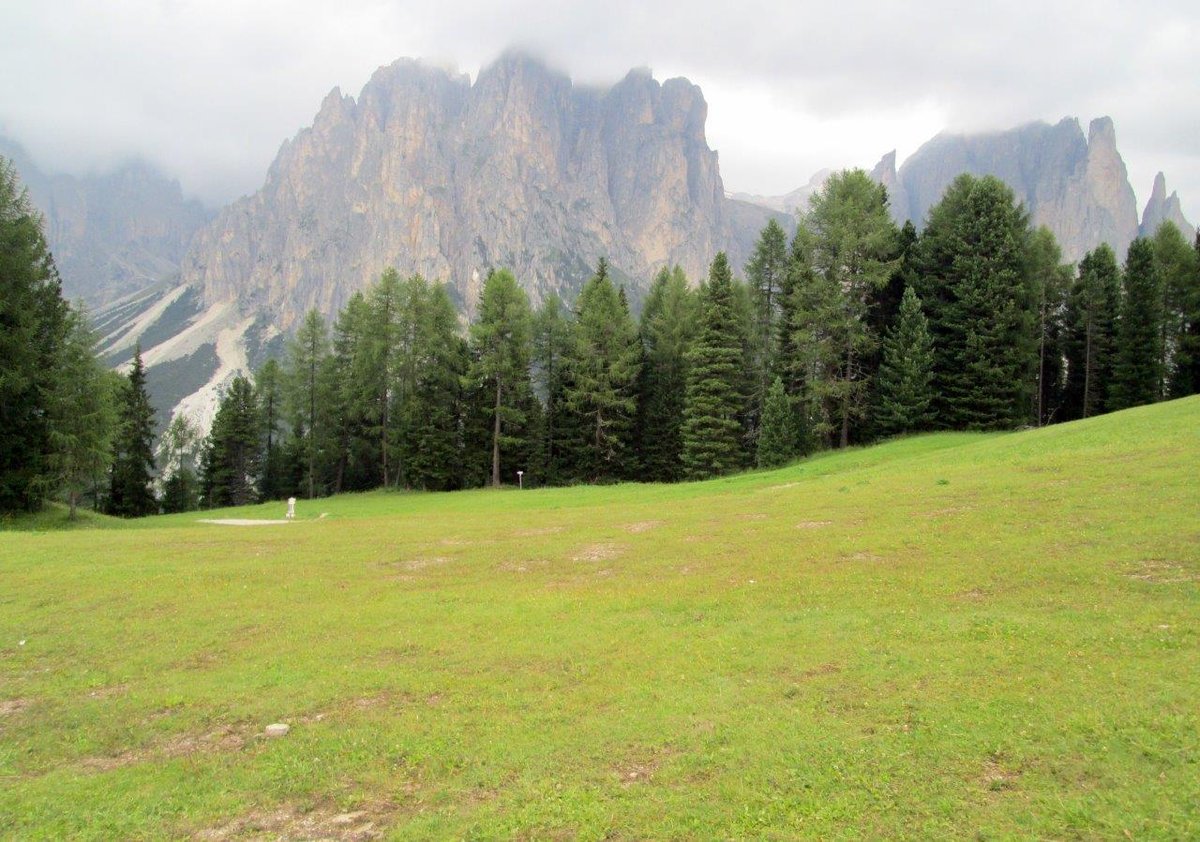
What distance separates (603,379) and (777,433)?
57.8ft

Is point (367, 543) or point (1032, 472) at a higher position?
point (1032, 472)

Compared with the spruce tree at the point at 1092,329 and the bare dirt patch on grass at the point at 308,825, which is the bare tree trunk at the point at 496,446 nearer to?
the bare dirt patch on grass at the point at 308,825

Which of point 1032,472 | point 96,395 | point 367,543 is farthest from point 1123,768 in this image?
point 96,395

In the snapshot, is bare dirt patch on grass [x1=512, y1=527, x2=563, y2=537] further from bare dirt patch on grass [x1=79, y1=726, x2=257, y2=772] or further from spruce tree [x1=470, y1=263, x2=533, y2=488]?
spruce tree [x1=470, y1=263, x2=533, y2=488]

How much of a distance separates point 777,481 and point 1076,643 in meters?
21.9

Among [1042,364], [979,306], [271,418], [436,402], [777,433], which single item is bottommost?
[777,433]

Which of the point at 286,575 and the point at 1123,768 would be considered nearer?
the point at 1123,768

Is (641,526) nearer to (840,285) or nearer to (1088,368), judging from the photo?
(840,285)

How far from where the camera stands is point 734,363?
50.2 meters

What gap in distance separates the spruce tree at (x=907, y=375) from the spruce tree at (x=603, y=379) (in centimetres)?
1983

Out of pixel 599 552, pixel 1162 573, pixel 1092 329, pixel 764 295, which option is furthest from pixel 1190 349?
pixel 599 552

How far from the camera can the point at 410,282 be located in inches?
2242

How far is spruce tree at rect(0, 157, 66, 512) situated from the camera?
3166cm

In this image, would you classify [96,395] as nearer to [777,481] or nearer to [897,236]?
[777,481]
